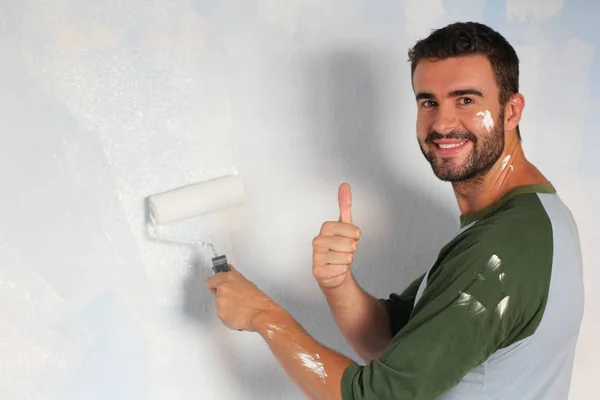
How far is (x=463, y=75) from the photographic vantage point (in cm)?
124

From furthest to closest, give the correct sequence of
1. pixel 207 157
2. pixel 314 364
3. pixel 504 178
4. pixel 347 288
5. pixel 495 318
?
pixel 207 157 < pixel 347 288 < pixel 504 178 < pixel 314 364 < pixel 495 318

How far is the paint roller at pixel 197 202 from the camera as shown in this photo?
1.42 metres

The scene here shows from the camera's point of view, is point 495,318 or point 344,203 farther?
point 344,203

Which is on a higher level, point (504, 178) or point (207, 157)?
point (207, 157)

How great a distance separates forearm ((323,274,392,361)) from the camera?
1404mm

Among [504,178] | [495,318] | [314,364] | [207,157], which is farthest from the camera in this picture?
[207,157]

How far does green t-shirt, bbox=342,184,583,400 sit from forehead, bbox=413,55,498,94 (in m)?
0.20

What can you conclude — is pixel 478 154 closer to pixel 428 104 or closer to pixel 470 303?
pixel 428 104

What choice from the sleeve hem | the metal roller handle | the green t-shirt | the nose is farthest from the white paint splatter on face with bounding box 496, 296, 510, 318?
the metal roller handle

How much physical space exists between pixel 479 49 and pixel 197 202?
607mm

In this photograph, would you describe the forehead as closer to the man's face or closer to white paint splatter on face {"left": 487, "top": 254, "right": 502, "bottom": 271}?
the man's face

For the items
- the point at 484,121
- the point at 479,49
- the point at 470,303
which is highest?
the point at 479,49

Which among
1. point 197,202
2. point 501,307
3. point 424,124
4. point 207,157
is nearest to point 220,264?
point 197,202

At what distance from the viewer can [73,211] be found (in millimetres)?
1417
